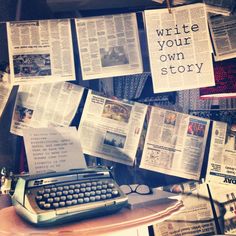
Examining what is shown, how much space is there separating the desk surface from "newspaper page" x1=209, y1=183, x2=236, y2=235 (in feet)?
1.35

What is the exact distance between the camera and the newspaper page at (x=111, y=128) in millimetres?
1324

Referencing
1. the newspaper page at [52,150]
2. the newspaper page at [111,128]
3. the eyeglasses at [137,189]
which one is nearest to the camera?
the newspaper page at [52,150]

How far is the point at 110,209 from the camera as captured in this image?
100 cm

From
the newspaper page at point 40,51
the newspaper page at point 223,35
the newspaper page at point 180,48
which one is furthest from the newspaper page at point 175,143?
the newspaper page at point 40,51

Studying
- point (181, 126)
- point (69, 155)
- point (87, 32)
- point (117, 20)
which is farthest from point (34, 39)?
point (181, 126)

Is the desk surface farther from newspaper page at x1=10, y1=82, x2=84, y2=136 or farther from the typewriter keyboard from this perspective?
newspaper page at x1=10, y1=82, x2=84, y2=136

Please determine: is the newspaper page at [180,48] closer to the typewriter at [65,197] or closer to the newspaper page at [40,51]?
the newspaper page at [40,51]

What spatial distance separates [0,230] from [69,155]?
1.09 ft

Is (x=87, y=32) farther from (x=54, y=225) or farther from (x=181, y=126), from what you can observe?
(x=54, y=225)

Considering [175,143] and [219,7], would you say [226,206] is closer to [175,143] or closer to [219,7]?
[175,143]

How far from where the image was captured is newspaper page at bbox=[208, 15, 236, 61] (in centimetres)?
130

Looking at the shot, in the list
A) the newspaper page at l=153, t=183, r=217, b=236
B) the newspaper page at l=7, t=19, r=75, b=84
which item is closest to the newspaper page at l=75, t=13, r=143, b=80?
the newspaper page at l=7, t=19, r=75, b=84

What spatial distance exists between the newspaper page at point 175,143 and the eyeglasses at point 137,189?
0.11m

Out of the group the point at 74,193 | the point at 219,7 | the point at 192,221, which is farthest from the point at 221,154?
the point at 74,193
